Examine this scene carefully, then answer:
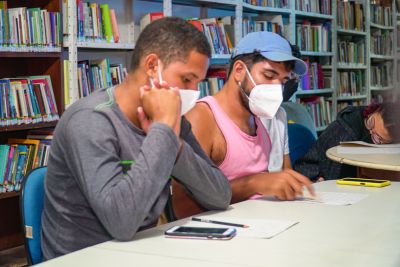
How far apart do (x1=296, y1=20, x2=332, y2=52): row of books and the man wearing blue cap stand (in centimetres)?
409

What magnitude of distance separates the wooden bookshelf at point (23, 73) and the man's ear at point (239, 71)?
167cm

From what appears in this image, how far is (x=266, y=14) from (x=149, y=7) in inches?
63.4

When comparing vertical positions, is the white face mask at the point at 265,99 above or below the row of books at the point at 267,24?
below

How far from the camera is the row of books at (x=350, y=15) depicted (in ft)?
24.4

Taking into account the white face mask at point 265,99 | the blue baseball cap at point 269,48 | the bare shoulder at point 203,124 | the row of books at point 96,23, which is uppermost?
the row of books at point 96,23

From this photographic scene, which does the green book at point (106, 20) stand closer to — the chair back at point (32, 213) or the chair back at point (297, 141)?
the chair back at point (297, 141)

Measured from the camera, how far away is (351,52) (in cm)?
780

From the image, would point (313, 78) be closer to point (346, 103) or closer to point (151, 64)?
point (346, 103)

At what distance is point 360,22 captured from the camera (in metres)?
8.02

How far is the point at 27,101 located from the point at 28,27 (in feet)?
1.45

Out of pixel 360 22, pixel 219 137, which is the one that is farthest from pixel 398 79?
pixel 360 22

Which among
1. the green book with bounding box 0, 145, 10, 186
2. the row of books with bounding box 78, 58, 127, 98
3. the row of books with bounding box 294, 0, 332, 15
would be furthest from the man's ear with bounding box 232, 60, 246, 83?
the row of books with bounding box 294, 0, 332, 15

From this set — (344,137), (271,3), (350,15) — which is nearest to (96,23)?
(344,137)

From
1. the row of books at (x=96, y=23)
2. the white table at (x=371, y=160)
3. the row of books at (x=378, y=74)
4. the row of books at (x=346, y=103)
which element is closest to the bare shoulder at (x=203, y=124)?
the white table at (x=371, y=160)
